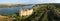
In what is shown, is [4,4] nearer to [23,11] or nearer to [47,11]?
[23,11]

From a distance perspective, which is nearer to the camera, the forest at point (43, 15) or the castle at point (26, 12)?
the forest at point (43, 15)

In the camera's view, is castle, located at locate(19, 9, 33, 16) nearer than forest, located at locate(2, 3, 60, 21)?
No

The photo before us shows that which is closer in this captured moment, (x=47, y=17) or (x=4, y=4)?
(x=47, y=17)

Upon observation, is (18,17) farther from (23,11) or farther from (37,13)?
(37,13)

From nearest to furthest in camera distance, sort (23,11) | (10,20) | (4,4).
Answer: (10,20), (23,11), (4,4)

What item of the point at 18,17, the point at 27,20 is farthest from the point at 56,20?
the point at 18,17

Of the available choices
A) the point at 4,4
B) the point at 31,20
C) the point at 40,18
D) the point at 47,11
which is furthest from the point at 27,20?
the point at 4,4

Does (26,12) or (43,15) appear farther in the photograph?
(26,12)

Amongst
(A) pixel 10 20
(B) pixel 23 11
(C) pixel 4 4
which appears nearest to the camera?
(A) pixel 10 20

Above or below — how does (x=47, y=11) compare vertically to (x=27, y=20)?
above
